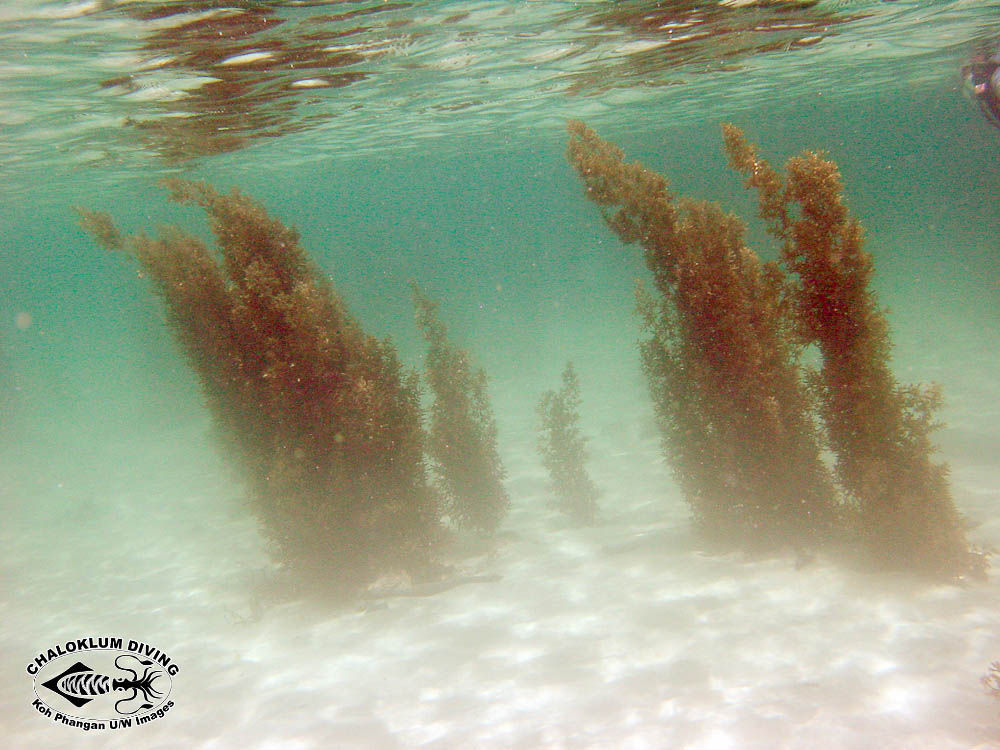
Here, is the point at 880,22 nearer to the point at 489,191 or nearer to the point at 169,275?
the point at 169,275

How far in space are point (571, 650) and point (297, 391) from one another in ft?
18.0

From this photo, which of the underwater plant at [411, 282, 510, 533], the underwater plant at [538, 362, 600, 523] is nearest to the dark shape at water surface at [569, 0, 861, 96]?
the underwater plant at [411, 282, 510, 533]

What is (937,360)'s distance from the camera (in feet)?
77.0

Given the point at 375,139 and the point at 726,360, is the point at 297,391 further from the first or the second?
the point at 375,139

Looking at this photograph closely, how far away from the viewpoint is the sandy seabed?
565 cm

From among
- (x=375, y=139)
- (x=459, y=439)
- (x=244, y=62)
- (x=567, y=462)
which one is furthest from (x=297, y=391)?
(x=375, y=139)

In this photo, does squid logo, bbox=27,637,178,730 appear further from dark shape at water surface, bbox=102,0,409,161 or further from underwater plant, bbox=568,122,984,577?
dark shape at water surface, bbox=102,0,409,161

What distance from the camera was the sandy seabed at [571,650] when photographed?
565 cm

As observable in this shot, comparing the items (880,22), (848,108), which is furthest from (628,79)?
(848,108)

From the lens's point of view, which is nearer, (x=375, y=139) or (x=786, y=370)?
(x=786, y=370)

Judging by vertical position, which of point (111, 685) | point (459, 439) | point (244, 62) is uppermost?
point (244, 62)

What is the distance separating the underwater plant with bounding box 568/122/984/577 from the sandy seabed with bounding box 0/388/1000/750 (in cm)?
80

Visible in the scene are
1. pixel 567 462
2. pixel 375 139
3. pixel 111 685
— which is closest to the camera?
pixel 111 685

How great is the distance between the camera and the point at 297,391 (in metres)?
8.95
